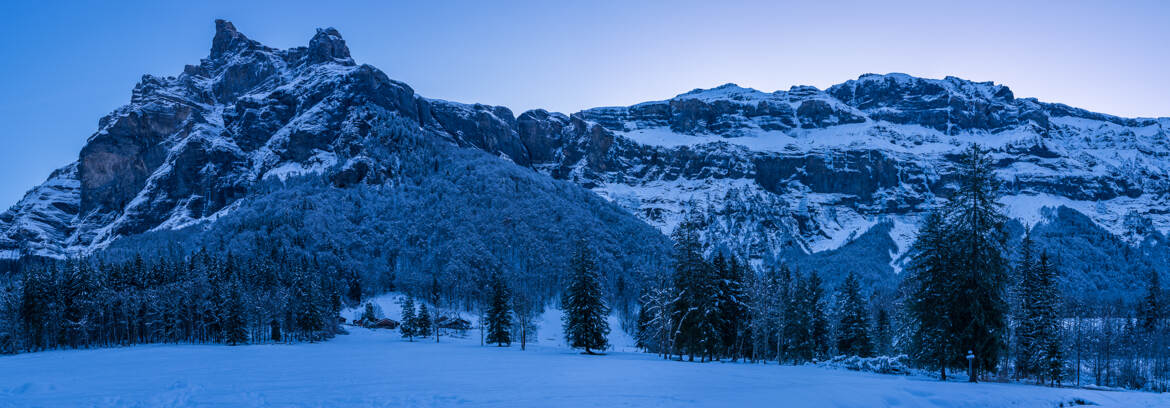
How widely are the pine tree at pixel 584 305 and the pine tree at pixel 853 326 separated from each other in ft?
71.4

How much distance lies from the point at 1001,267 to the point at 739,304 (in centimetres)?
2665

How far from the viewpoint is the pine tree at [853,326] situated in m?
55.6

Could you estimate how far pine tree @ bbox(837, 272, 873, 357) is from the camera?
182 feet

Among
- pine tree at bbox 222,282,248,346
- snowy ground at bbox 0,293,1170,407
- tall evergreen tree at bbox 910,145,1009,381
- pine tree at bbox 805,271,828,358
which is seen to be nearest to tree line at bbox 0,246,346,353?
pine tree at bbox 222,282,248,346

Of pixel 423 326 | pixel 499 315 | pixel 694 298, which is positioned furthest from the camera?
pixel 423 326

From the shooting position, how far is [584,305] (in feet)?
196

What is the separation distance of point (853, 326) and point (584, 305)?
24.5 metres

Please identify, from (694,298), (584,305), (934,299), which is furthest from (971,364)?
(584,305)

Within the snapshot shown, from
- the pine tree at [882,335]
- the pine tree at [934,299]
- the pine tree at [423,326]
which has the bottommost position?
the pine tree at [423,326]

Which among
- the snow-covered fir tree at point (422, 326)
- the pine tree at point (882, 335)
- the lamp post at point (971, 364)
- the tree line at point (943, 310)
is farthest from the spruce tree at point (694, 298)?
the snow-covered fir tree at point (422, 326)

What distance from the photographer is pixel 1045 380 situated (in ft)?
144

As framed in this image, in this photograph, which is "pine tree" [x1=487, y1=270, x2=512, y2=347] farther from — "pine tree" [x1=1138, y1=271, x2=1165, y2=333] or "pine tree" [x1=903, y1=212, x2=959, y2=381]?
"pine tree" [x1=1138, y1=271, x2=1165, y2=333]

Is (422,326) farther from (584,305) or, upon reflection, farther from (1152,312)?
(1152,312)

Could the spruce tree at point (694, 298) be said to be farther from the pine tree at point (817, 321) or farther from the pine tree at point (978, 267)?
the pine tree at point (978, 267)
